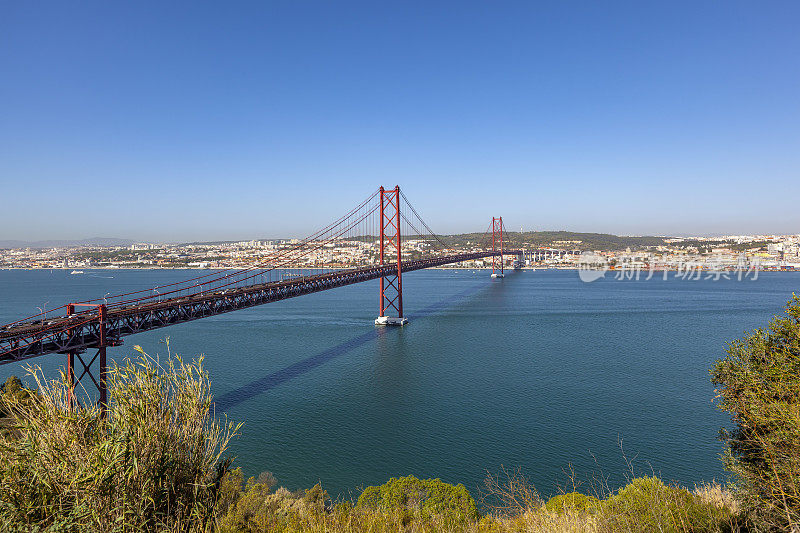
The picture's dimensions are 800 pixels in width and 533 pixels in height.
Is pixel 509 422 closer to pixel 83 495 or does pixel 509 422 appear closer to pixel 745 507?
pixel 745 507

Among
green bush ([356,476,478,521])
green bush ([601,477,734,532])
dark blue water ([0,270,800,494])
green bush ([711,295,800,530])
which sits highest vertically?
green bush ([711,295,800,530])

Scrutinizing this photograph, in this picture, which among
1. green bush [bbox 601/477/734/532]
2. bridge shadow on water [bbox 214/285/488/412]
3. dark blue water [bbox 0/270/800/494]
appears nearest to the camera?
green bush [bbox 601/477/734/532]

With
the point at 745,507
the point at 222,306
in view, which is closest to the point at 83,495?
the point at 745,507

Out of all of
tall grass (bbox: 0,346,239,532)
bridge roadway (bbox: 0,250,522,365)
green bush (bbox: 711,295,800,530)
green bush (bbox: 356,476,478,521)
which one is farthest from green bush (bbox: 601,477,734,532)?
bridge roadway (bbox: 0,250,522,365)

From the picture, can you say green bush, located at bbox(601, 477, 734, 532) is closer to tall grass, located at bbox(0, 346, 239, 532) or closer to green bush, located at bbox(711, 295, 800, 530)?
green bush, located at bbox(711, 295, 800, 530)

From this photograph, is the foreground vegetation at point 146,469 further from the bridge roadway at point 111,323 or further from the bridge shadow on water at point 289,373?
the bridge shadow on water at point 289,373

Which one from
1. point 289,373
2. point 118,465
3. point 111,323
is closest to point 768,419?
point 118,465

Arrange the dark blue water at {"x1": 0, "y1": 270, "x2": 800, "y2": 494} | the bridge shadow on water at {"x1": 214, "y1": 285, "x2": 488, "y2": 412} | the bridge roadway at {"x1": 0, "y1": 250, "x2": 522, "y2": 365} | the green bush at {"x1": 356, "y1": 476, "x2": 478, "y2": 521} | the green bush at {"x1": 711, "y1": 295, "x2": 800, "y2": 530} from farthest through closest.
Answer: the bridge shadow on water at {"x1": 214, "y1": 285, "x2": 488, "y2": 412} → the dark blue water at {"x1": 0, "y1": 270, "x2": 800, "y2": 494} → the bridge roadway at {"x1": 0, "y1": 250, "x2": 522, "y2": 365} → the green bush at {"x1": 356, "y1": 476, "x2": 478, "y2": 521} → the green bush at {"x1": 711, "y1": 295, "x2": 800, "y2": 530}
